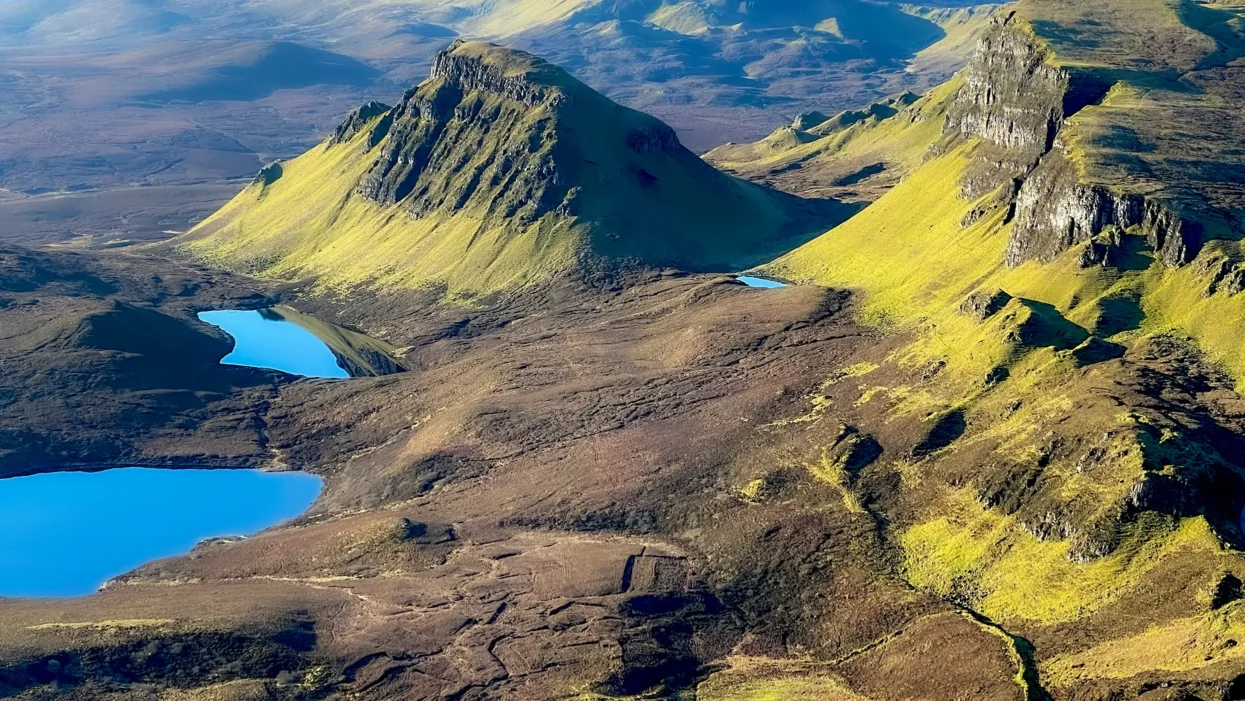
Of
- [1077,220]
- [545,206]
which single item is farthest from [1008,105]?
[545,206]

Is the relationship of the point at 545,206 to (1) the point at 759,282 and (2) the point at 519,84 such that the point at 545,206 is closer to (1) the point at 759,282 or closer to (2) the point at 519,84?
(2) the point at 519,84

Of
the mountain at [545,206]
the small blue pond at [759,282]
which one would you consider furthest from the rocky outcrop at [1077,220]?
the mountain at [545,206]

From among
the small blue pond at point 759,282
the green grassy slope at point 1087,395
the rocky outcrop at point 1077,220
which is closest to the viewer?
the green grassy slope at point 1087,395

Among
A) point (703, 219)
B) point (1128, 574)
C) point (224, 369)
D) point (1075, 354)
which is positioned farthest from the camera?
point (703, 219)

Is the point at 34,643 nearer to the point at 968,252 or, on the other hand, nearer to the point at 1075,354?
the point at 1075,354

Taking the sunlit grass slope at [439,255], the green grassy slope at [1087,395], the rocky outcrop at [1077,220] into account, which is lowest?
the sunlit grass slope at [439,255]

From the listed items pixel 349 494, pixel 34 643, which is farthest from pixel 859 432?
pixel 34 643

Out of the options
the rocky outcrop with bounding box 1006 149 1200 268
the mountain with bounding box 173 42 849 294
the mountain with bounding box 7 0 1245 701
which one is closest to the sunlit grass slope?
the mountain with bounding box 173 42 849 294

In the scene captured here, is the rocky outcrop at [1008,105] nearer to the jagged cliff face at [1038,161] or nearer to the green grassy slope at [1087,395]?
the jagged cliff face at [1038,161]
